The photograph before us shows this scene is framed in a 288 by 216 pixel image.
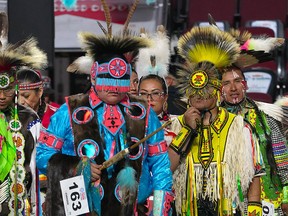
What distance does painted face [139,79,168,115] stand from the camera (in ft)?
27.0

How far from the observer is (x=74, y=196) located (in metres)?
6.44

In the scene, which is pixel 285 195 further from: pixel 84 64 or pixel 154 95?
pixel 84 64

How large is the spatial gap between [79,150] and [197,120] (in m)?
1.10

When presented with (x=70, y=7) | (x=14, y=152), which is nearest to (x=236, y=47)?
(x=14, y=152)

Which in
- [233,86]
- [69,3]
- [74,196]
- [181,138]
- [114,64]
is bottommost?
[74,196]

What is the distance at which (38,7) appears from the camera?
880 cm

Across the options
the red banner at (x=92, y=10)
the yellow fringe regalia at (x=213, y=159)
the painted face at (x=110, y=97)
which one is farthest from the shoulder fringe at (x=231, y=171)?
the red banner at (x=92, y=10)

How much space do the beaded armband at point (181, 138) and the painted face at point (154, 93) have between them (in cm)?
93

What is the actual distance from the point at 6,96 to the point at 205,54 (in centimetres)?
146

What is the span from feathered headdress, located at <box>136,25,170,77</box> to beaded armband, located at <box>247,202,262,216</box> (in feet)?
5.47

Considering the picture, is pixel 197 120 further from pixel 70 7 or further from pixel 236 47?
pixel 70 7

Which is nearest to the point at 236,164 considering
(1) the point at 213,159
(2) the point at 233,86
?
(1) the point at 213,159

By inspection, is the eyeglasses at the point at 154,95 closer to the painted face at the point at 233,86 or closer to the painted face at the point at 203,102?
the painted face at the point at 233,86

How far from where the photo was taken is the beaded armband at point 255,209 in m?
7.30
